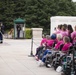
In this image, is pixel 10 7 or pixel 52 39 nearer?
pixel 52 39

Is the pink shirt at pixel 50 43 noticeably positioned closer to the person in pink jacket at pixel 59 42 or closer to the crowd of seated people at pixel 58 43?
the crowd of seated people at pixel 58 43

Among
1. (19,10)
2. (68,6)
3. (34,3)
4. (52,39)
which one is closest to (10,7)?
(19,10)

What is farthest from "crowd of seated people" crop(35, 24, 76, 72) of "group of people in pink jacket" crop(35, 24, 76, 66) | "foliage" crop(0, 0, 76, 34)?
"foliage" crop(0, 0, 76, 34)

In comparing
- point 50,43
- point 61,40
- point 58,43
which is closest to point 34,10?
point 50,43

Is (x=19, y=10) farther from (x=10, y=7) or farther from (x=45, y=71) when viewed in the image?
(x=45, y=71)

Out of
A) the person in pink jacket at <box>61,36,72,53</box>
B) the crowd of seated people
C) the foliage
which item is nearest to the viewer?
the person in pink jacket at <box>61,36,72,53</box>

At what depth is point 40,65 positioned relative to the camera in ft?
49.1

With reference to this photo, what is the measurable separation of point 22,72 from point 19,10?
39.3 meters

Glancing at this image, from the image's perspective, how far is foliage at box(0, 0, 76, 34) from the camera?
1905 inches


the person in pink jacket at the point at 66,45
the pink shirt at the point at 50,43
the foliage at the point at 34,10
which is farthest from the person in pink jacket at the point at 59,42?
the foliage at the point at 34,10

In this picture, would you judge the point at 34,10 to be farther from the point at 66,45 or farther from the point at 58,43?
the point at 66,45

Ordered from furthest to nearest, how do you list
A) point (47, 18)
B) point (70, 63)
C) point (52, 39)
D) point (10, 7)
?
point (10, 7) → point (47, 18) → point (52, 39) → point (70, 63)

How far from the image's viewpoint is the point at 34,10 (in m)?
48.4

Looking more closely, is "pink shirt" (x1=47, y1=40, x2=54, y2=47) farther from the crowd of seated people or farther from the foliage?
the foliage
